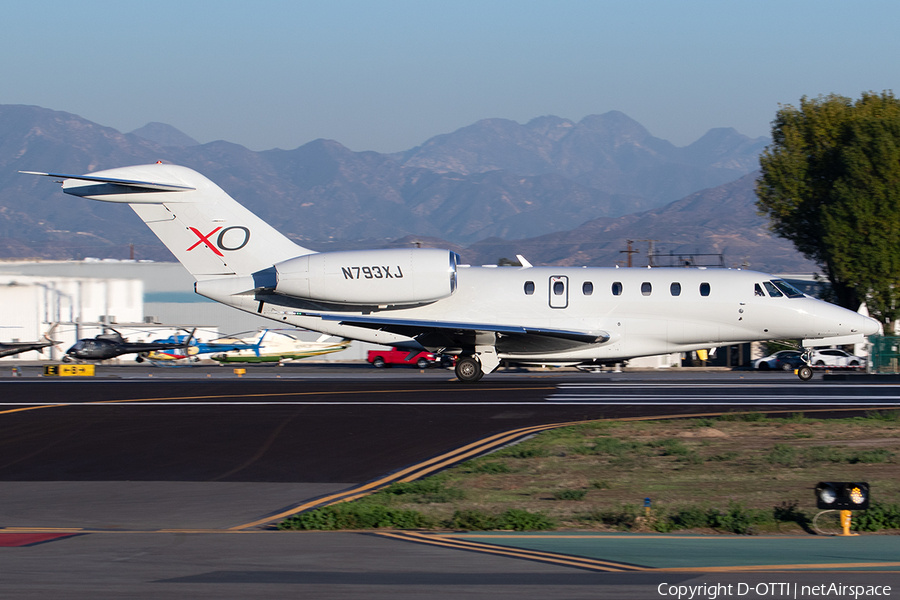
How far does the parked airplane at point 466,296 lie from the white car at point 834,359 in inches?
984

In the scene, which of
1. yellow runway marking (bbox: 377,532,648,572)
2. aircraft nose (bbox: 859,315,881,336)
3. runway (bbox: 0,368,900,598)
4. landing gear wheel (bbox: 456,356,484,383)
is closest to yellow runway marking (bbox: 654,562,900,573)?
yellow runway marking (bbox: 377,532,648,572)

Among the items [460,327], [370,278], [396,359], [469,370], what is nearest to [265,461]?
[460,327]

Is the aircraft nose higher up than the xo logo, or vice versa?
the xo logo

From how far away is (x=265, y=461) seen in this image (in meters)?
13.4

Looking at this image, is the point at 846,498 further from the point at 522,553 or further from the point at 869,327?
the point at 869,327

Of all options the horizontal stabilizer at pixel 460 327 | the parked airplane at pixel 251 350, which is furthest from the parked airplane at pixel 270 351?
the horizontal stabilizer at pixel 460 327

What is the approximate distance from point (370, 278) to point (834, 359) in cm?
3481

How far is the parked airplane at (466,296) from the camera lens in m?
26.3

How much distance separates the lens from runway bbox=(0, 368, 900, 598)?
6859 mm

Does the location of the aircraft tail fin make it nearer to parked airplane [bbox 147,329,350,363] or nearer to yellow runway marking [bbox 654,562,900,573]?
yellow runway marking [bbox 654,562,900,573]

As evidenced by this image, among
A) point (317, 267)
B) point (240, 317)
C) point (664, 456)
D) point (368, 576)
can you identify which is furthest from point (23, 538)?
point (240, 317)

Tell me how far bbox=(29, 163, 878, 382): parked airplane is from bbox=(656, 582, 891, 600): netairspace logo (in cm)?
1909

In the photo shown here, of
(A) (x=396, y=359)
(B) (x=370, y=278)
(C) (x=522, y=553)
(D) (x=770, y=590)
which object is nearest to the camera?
(D) (x=770, y=590)

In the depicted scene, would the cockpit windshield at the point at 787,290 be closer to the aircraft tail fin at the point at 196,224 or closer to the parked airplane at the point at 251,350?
the aircraft tail fin at the point at 196,224
